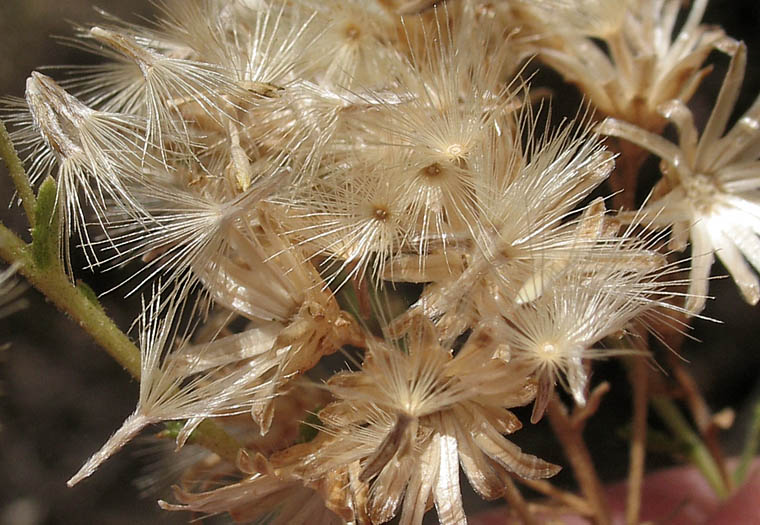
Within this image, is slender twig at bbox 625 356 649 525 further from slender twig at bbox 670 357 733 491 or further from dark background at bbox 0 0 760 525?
dark background at bbox 0 0 760 525

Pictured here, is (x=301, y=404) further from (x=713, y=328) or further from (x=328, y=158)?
(x=713, y=328)

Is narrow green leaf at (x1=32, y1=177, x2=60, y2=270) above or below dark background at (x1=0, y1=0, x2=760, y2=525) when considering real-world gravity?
above

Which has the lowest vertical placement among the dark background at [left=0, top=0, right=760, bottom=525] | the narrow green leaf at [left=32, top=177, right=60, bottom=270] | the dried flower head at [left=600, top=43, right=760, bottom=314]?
the dark background at [left=0, top=0, right=760, bottom=525]

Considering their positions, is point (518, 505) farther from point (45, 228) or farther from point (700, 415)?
point (45, 228)

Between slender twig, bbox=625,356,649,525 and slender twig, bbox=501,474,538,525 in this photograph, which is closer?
slender twig, bbox=501,474,538,525

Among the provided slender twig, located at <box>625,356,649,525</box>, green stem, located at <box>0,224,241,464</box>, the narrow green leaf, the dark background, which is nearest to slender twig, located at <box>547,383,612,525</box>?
slender twig, located at <box>625,356,649,525</box>

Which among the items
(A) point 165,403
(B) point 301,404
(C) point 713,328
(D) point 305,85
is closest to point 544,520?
(B) point 301,404
